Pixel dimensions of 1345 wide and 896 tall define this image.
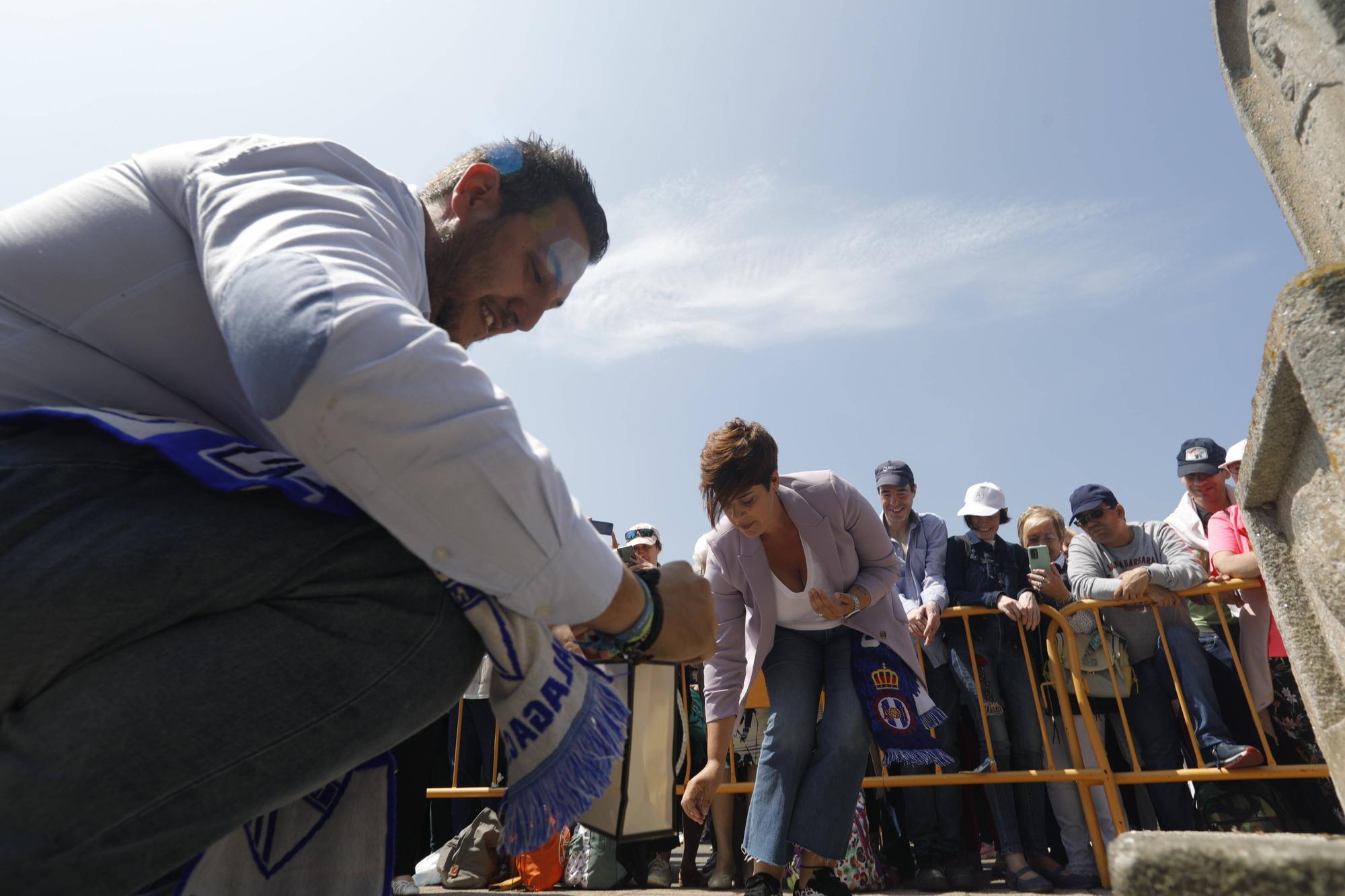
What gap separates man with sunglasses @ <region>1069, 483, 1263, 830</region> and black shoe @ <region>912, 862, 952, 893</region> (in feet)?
3.76

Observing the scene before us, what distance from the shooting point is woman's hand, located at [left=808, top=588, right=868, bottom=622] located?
3629 millimetres

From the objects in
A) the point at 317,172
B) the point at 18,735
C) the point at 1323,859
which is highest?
the point at 317,172

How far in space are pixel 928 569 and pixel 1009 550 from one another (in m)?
0.50

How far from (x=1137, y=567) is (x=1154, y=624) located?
325mm

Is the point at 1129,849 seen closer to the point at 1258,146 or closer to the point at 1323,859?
the point at 1323,859

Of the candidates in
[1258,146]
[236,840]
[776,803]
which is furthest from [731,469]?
[236,840]

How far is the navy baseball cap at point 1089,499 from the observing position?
16.7 ft

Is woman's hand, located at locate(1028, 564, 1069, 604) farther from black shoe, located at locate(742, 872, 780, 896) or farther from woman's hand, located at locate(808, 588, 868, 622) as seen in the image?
black shoe, located at locate(742, 872, 780, 896)

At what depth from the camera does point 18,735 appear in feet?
3.14

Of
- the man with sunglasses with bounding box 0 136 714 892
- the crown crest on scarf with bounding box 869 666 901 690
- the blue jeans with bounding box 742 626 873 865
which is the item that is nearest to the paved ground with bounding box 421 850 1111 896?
the blue jeans with bounding box 742 626 873 865

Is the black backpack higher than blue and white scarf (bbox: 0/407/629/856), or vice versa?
blue and white scarf (bbox: 0/407/629/856)

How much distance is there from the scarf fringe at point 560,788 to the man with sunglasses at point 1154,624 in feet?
14.1

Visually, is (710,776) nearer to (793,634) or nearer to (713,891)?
(793,634)

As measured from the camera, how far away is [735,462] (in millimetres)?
3838
